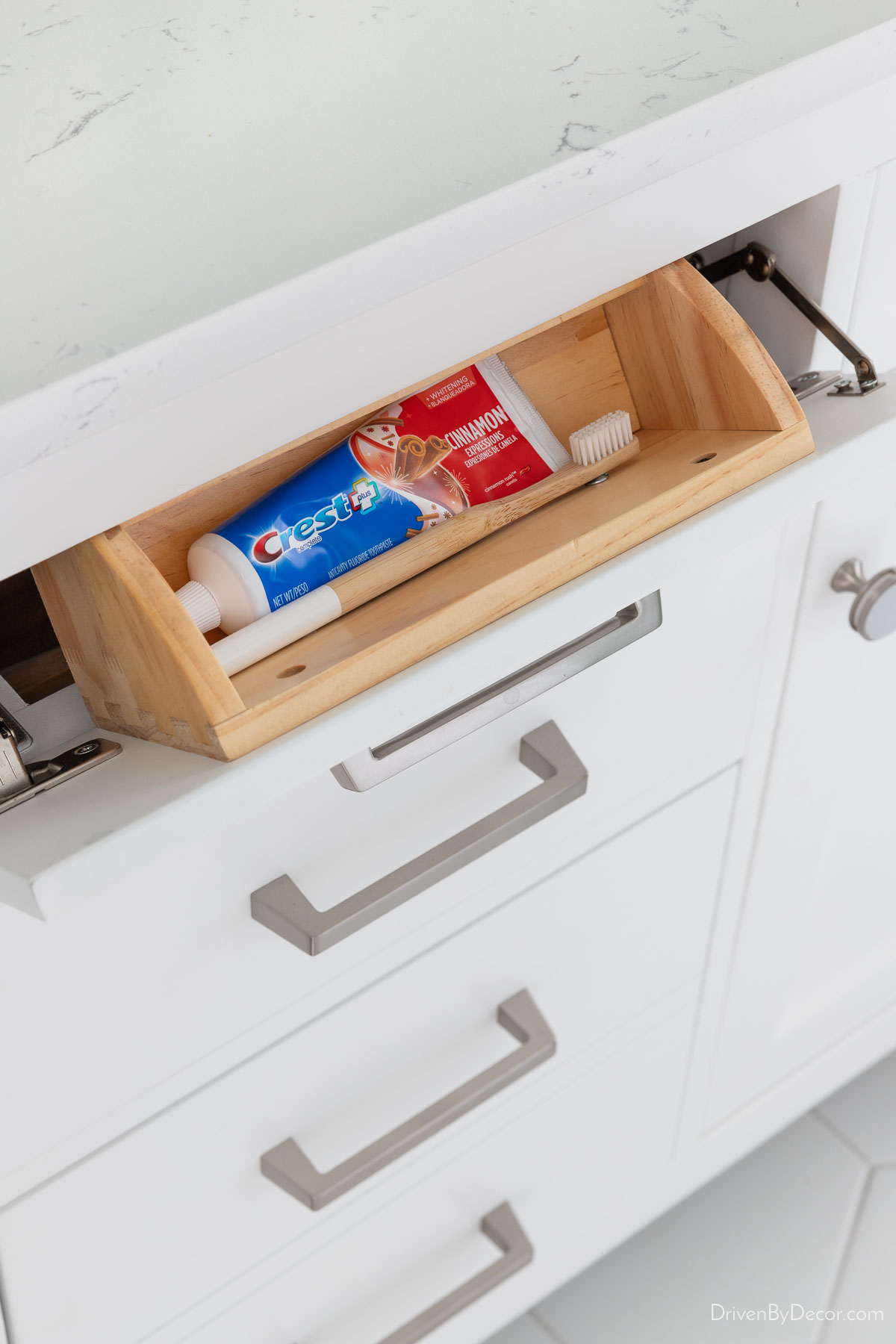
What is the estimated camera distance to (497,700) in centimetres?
40

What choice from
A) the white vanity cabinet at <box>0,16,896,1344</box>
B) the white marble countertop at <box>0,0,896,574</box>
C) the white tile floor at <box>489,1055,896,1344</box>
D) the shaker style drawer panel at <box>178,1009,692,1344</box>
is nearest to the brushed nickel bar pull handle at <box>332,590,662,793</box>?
the white vanity cabinet at <box>0,16,896,1344</box>

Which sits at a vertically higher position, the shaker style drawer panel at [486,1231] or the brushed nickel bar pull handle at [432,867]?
the brushed nickel bar pull handle at [432,867]

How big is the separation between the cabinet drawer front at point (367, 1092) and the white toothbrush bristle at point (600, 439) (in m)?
0.21

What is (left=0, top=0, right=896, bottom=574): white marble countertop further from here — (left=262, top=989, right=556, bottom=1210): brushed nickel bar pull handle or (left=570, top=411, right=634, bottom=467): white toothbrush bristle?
(left=262, top=989, right=556, bottom=1210): brushed nickel bar pull handle

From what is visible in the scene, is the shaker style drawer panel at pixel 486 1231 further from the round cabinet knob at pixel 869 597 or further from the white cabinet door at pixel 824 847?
the round cabinet knob at pixel 869 597

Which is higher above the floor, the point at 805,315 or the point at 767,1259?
the point at 805,315

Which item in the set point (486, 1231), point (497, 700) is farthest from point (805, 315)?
→ point (486, 1231)

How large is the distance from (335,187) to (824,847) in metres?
0.54

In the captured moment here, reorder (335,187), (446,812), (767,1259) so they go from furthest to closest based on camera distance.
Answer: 1. (767,1259)
2. (446,812)
3. (335,187)

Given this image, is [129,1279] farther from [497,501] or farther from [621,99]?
[621,99]

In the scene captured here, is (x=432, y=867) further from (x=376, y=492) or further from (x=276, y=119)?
(x=276, y=119)

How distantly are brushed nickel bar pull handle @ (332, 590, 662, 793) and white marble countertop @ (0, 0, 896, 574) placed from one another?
0.37 ft

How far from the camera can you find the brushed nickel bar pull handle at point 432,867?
40 centimetres

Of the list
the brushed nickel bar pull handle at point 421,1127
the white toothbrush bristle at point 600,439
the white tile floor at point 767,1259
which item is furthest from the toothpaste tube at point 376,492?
the white tile floor at point 767,1259
